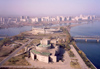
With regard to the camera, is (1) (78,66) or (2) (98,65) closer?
(1) (78,66)

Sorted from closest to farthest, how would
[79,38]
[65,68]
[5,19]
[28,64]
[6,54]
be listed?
[65,68] → [28,64] → [6,54] → [79,38] → [5,19]

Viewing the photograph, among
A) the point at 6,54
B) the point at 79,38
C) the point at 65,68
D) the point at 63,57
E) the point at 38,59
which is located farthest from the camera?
the point at 79,38

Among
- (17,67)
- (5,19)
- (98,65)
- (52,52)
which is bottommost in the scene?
(98,65)

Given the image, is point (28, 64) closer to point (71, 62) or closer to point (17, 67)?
point (17, 67)

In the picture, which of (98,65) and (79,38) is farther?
(79,38)

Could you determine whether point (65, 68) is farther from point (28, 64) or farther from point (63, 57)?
point (28, 64)

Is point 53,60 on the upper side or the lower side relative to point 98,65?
upper

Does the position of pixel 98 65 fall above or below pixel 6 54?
below

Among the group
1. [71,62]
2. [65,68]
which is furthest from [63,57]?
[65,68]

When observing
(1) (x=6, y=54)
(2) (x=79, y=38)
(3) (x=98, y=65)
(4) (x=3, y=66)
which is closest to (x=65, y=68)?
(3) (x=98, y=65)
